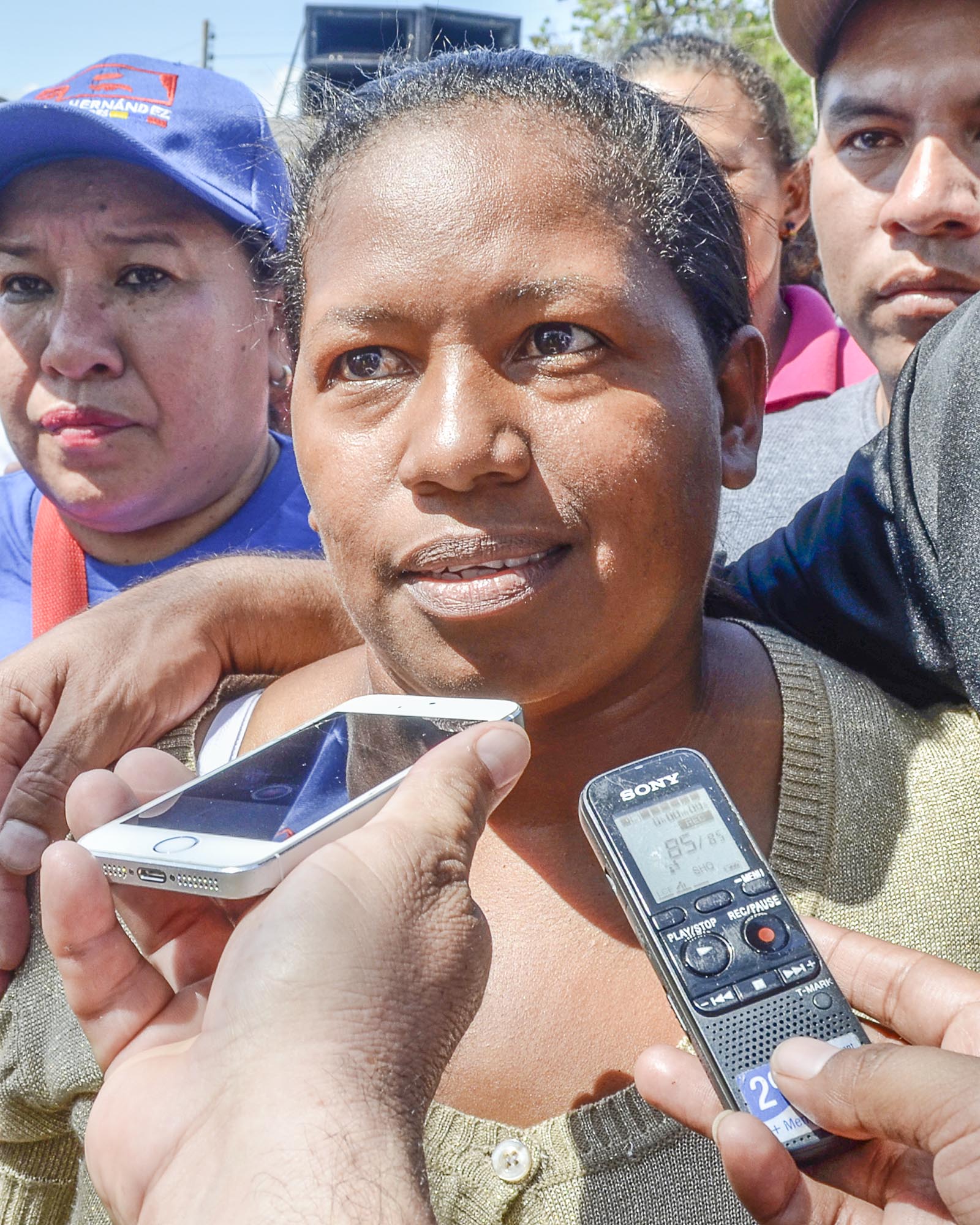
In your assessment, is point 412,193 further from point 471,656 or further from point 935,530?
point 935,530

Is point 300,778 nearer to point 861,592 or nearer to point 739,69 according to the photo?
point 861,592

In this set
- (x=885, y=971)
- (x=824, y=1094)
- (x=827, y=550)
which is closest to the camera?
Answer: (x=824, y=1094)

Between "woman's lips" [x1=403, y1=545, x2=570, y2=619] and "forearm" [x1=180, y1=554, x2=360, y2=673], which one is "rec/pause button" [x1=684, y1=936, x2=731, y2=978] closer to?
"woman's lips" [x1=403, y1=545, x2=570, y2=619]

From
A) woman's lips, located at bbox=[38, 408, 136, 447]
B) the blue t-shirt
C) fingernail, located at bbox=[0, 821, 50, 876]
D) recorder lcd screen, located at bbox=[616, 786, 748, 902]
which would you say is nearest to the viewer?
recorder lcd screen, located at bbox=[616, 786, 748, 902]

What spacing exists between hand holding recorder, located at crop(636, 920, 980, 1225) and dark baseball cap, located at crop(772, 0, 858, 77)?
8.20 feet

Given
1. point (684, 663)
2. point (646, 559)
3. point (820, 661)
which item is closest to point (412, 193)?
point (646, 559)

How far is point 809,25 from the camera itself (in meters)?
3.05

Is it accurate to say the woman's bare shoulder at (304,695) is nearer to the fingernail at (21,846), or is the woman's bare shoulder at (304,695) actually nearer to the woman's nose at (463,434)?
the fingernail at (21,846)

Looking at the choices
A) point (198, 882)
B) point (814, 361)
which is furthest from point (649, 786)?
point (814, 361)

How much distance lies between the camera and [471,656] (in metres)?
1.52

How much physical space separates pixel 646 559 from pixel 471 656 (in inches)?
10.1

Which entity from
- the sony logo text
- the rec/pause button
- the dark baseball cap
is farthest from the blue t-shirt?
the dark baseball cap

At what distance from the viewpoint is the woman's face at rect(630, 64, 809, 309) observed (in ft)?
11.9

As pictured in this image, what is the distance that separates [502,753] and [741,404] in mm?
860
